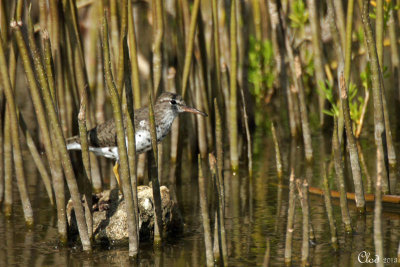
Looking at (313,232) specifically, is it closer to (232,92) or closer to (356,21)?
(232,92)

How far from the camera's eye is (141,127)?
7910 mm

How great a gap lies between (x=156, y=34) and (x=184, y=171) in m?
2.00

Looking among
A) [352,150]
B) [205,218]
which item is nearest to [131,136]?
[205,218]

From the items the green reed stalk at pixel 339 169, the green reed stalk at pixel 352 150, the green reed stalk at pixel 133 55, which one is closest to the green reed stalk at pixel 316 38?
the green reed stalk at pixel 133 55

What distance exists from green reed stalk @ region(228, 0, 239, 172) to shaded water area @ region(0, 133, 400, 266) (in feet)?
0.97

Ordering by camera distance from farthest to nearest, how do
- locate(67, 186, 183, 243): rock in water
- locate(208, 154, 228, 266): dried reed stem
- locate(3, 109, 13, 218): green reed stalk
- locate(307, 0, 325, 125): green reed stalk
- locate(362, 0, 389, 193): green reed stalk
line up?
locate(307, 0, 325, 125): green reed stalk, locate(3, 109, 13, 218): green reed stalk, locate(67, 186, 183, 243): rock in water, locate(362, 0, 389, 193): green reed stalk, locate(208, 154, 228, 266): dried reed stem

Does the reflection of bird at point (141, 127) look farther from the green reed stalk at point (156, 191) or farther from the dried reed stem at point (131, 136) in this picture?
the dried reed stem at point (131, 136)

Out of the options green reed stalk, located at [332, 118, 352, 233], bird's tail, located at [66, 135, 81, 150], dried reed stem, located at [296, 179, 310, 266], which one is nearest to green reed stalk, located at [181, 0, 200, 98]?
bird's tail, located at [66, 135, 81, 150]

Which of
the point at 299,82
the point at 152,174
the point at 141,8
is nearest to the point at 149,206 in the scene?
the point at 152,174

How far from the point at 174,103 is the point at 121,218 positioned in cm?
198

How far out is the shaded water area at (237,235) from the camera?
5977 millimetres

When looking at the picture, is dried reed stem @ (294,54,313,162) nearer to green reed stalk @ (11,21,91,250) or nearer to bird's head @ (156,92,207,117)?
bird's head @ (156,92,207,117)

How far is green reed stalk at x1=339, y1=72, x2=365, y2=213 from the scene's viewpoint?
232 inches

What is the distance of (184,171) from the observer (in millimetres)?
9062
